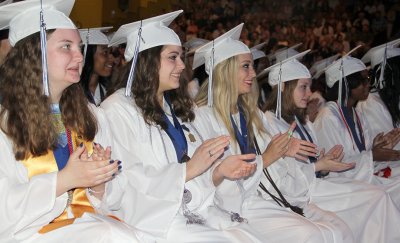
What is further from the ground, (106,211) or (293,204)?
(106,211)

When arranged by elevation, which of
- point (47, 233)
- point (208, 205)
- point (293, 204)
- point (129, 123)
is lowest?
point (293, 204)

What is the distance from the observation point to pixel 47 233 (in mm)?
3275

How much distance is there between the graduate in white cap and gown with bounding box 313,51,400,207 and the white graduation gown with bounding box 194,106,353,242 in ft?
3.88

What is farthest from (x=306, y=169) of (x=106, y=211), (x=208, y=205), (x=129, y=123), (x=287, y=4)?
(x=287, y=4)

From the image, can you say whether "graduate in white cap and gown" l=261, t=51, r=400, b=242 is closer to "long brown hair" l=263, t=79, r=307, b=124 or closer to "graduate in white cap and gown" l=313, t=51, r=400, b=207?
"long brown hair" l=263, t=79, r=307, b=124

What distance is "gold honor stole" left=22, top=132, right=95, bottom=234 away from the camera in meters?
3.35

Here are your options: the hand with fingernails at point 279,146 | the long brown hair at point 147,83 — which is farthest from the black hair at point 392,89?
the long brown hair at point 147,83

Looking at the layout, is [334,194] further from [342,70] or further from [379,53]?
[379,53]

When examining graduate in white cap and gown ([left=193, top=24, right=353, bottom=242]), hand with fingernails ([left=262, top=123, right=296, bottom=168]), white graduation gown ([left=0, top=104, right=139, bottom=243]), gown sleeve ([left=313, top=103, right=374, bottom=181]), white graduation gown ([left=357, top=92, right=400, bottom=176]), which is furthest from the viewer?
white graduation gown ([left=357, top=92, right=400, bottom=176])

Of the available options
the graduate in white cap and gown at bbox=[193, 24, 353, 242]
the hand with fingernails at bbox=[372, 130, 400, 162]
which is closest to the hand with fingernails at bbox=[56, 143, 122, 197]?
the graduate in white cap and gown at bbox=[193, 24, 353, 242]

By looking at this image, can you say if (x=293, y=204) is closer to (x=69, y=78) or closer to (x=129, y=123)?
(x=129, y=123)

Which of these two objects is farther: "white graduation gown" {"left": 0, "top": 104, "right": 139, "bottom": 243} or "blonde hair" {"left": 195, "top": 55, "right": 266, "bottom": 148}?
→ "blonde hair" {"left": 195, "top": 55, "right": 266, "bottom": 148}

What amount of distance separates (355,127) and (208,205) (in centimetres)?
284

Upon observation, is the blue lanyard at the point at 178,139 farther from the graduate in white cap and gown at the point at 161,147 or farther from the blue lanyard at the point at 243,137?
the blue lanyard at the point at 243,137
